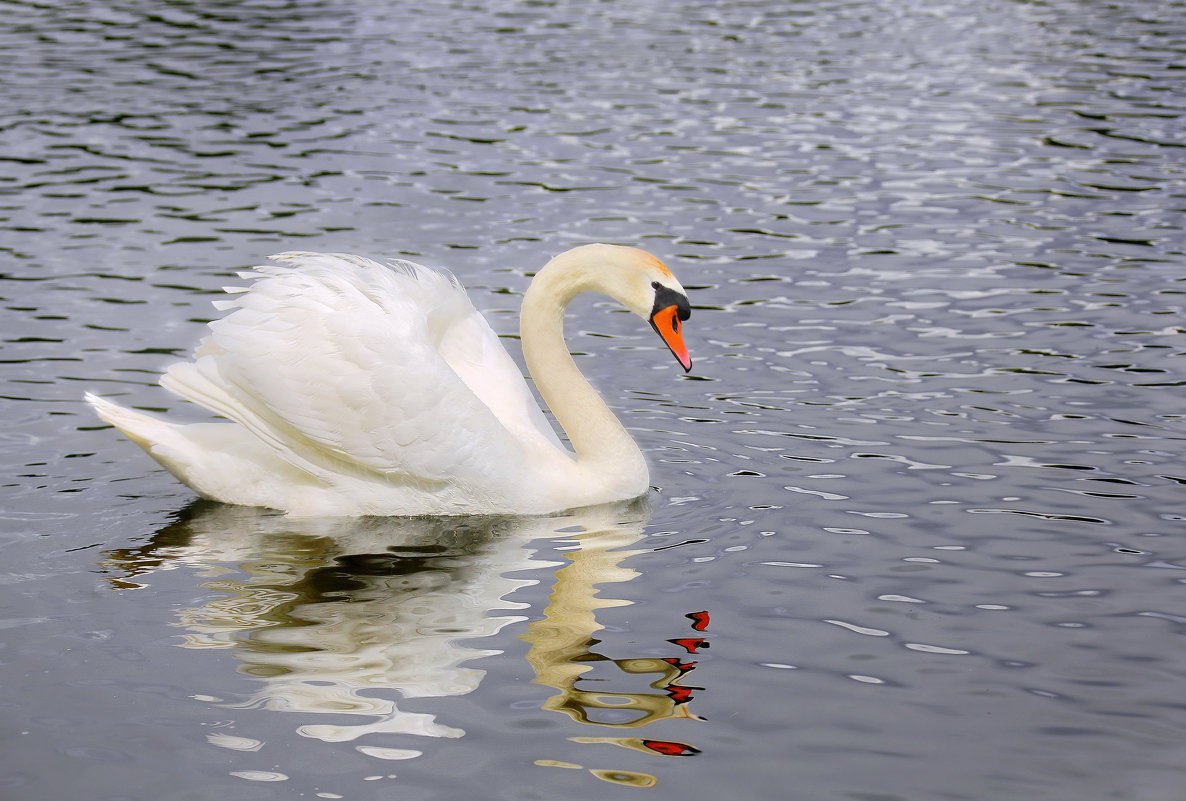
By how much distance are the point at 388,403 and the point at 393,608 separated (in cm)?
126

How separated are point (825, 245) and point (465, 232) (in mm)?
3472

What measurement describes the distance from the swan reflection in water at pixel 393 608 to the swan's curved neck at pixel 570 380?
0.29 m

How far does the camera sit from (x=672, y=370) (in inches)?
423

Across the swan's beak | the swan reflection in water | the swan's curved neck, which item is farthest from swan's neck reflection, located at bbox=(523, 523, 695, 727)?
the swan's beak

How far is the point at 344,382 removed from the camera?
7.59 meters

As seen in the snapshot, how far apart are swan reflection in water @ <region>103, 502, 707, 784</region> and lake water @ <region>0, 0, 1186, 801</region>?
0.03 meters

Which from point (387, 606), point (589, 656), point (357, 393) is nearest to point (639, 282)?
point (357, 393)

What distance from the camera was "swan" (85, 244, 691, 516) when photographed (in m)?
7.61

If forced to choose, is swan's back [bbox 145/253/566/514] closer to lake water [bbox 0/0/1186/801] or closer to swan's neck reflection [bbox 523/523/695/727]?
lake water [bbox 0/0/1186/801]

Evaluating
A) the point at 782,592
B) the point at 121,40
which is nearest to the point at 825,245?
the point at 782,592

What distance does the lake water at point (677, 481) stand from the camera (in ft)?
18.0

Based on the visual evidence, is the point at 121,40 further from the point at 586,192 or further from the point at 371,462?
the point at 371,462

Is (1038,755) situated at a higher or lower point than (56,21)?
lower

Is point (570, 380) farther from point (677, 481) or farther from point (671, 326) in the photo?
point (677, 481)
